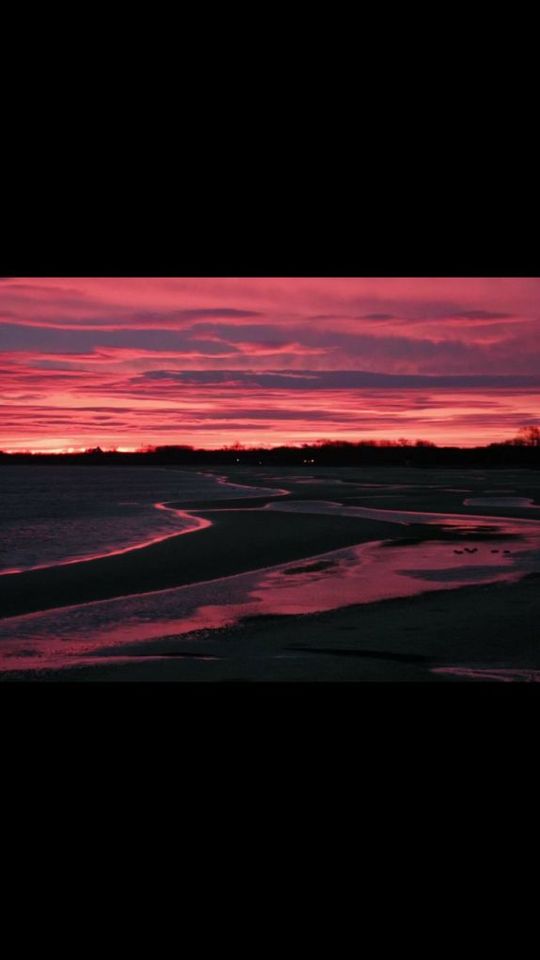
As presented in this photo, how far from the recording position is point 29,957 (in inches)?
86.0

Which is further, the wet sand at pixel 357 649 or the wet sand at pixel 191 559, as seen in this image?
the wet sand at pixel 191 559

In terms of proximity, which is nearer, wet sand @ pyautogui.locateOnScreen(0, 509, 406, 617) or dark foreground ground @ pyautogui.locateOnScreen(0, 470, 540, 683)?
dark foreground ground @ pyautogui.locateOnScreen(0, 470, 540, 683)

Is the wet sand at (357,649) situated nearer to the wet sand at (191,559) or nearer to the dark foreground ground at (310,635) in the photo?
the dark foreground ground at (310,635)

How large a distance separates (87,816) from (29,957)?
22.1 inches

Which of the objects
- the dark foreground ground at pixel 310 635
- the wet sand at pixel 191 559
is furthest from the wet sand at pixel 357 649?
the wet sand at pixel 191 559

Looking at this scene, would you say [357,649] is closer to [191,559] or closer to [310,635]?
[310,635]

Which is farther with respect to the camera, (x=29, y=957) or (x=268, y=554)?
(x=268, y=554)

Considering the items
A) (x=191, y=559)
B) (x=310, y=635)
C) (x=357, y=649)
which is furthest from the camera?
(x=191, y=559)

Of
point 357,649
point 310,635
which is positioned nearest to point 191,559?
point 310,635

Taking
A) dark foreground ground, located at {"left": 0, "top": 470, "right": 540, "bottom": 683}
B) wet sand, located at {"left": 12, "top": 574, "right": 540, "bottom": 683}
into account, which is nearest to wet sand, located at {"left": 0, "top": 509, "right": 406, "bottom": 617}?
dark foreground ground, located at {"left": 0, "top": 470, "right": 540, "bottom": 683}

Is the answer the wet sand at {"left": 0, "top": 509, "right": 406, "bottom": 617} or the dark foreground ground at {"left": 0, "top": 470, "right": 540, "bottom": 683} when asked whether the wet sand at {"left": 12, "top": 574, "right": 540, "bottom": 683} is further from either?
the wet sand at {"left": 0, "top": 509, "right": 406, "bottom": 617}

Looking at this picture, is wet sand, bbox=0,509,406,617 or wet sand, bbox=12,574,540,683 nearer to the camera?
wet sand, bbox=12,574,540,683
